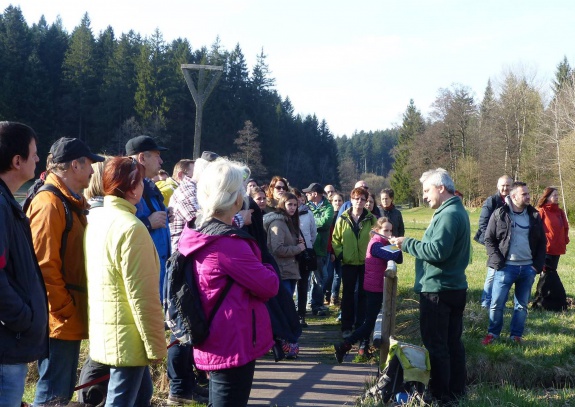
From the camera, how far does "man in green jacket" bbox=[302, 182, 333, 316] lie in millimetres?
10266

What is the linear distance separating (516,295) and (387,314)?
2.58m

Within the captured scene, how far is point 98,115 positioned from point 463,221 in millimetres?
60256

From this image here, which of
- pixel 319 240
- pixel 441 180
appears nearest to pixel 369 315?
pixel 441 180

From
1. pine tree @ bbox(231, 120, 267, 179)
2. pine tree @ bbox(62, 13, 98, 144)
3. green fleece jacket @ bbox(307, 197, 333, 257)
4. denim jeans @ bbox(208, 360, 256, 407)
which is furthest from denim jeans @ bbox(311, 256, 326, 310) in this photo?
pine tree @ bbox(62, 13, 98, 144)

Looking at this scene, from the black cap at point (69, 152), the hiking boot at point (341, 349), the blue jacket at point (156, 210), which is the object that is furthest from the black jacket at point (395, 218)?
the black cap at point (69, 152)

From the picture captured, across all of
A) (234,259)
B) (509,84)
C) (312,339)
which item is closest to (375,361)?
(312,339)

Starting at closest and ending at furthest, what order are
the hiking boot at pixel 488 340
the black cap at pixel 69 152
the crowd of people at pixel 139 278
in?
the crowd of people at pixel 139 278 < the black cap at pixel 69 152 < the hiking boot at pixel 488 340

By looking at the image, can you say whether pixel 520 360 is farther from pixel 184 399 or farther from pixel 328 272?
pixel 328 272

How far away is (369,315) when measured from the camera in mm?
7367

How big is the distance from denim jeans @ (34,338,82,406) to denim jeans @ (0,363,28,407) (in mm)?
A: 845

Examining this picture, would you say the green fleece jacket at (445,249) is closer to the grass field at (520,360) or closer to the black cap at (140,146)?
the grass field at (520,360)

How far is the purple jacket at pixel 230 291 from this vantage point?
330 centimetres

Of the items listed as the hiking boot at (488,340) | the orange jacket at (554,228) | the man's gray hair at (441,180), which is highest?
the man's gray hair at (441,180)

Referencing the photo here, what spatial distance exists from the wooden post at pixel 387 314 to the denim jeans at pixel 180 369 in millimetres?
1982
